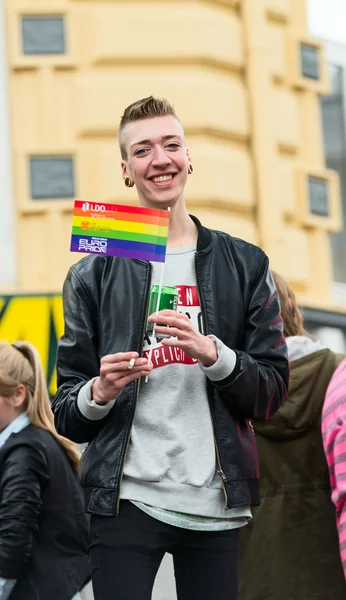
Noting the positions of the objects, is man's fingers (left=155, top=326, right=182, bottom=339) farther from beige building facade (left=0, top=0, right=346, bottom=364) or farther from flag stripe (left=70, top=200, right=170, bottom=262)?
beige building facade (left=0, top=0, right=346, bottom=364)

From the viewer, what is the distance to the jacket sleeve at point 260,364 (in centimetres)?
279

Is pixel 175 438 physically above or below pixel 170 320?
below

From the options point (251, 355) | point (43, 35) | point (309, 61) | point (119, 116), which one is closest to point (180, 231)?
point (251, 355)

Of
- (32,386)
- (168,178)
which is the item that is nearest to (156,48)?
(32,386)

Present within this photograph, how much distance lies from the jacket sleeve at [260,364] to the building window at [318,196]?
5510mm

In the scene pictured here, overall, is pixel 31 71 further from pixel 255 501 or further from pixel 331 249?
pixel 255 501

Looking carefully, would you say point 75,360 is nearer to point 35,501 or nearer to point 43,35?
point 35,501

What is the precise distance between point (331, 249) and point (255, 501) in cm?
608

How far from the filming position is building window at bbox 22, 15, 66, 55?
788 cm

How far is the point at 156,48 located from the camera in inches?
311

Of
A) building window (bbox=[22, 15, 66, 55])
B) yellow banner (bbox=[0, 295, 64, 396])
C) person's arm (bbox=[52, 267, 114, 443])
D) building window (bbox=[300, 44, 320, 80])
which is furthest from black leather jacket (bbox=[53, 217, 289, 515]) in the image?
building window (bbox=[300, 44, 320, 80])

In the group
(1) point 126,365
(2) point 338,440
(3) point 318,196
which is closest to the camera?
(1) point 126,365

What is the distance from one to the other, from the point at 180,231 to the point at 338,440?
2.55ft

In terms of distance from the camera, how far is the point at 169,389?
285 cm
